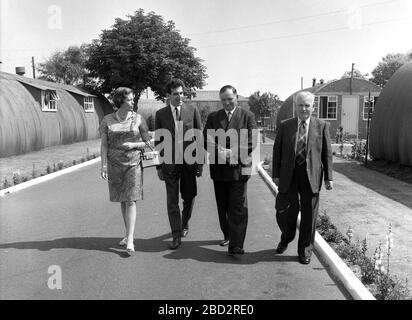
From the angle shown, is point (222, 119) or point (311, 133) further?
point (222, 119)

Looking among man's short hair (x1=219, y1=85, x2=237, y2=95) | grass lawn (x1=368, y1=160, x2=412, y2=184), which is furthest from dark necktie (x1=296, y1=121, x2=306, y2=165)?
grass lawn (x1=368, y1=160, x2=412, y2=184)

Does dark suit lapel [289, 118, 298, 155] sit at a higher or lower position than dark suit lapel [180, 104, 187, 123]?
lower

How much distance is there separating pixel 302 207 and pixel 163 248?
180cm

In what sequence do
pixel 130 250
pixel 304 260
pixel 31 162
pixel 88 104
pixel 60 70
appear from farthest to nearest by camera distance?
1. pixel 60 70
2. pixel 88 104
3. pixel 31 162
4. pixel 130 250
5. pixel 304 260

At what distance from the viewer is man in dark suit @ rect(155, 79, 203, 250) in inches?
224

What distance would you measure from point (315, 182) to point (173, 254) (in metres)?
1.88

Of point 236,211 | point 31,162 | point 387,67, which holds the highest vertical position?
point 387,67

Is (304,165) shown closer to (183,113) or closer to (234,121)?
(234,121)

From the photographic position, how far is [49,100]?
79.0ft

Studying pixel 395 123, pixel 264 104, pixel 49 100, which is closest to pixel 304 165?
pixel 395 123

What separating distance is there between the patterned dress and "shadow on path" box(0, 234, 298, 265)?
696 millimetres

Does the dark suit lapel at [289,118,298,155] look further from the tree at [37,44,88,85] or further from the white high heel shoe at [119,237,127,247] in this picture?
the tree at [37,44,88,85]
